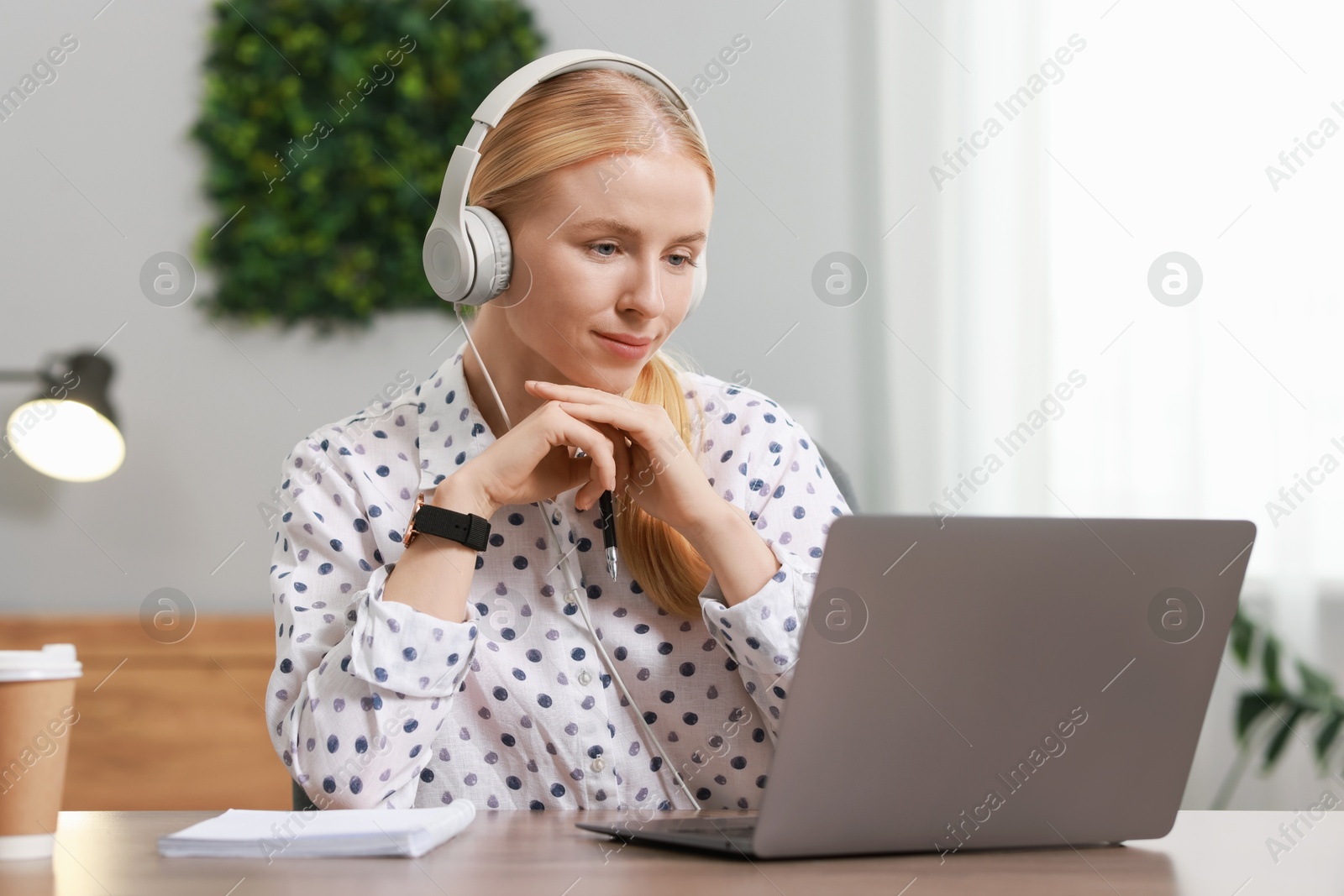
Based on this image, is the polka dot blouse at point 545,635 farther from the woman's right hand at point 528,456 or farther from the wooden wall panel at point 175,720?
the wooden wall panel at point 175,720

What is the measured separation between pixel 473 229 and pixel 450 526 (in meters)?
0.29

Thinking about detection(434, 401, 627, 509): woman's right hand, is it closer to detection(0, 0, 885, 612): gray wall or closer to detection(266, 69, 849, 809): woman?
detection(266, 69, 849, 809): woman

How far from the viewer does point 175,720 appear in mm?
2289

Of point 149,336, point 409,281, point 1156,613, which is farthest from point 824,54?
point 1156,613

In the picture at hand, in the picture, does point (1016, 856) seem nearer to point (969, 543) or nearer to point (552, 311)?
point (969, 543)

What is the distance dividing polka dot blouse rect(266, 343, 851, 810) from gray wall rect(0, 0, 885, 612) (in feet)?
4.24

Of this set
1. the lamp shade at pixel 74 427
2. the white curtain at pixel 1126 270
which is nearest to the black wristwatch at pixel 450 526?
the lamp shade at pixel 74 427

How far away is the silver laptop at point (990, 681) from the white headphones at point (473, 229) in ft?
1.93

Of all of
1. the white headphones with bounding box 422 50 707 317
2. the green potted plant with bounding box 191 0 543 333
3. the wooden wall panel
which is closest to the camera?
the white headphones with bounding box 422 50 707 317

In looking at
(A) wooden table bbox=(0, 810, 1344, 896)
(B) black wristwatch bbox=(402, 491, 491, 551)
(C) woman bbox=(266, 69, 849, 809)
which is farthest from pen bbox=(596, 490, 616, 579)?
(A) wooden table bbox=(0, 810, 1344, 896)

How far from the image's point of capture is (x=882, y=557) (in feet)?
2.00

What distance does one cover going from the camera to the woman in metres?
1.03

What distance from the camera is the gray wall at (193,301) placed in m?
2.47

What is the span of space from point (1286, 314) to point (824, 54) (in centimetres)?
111
